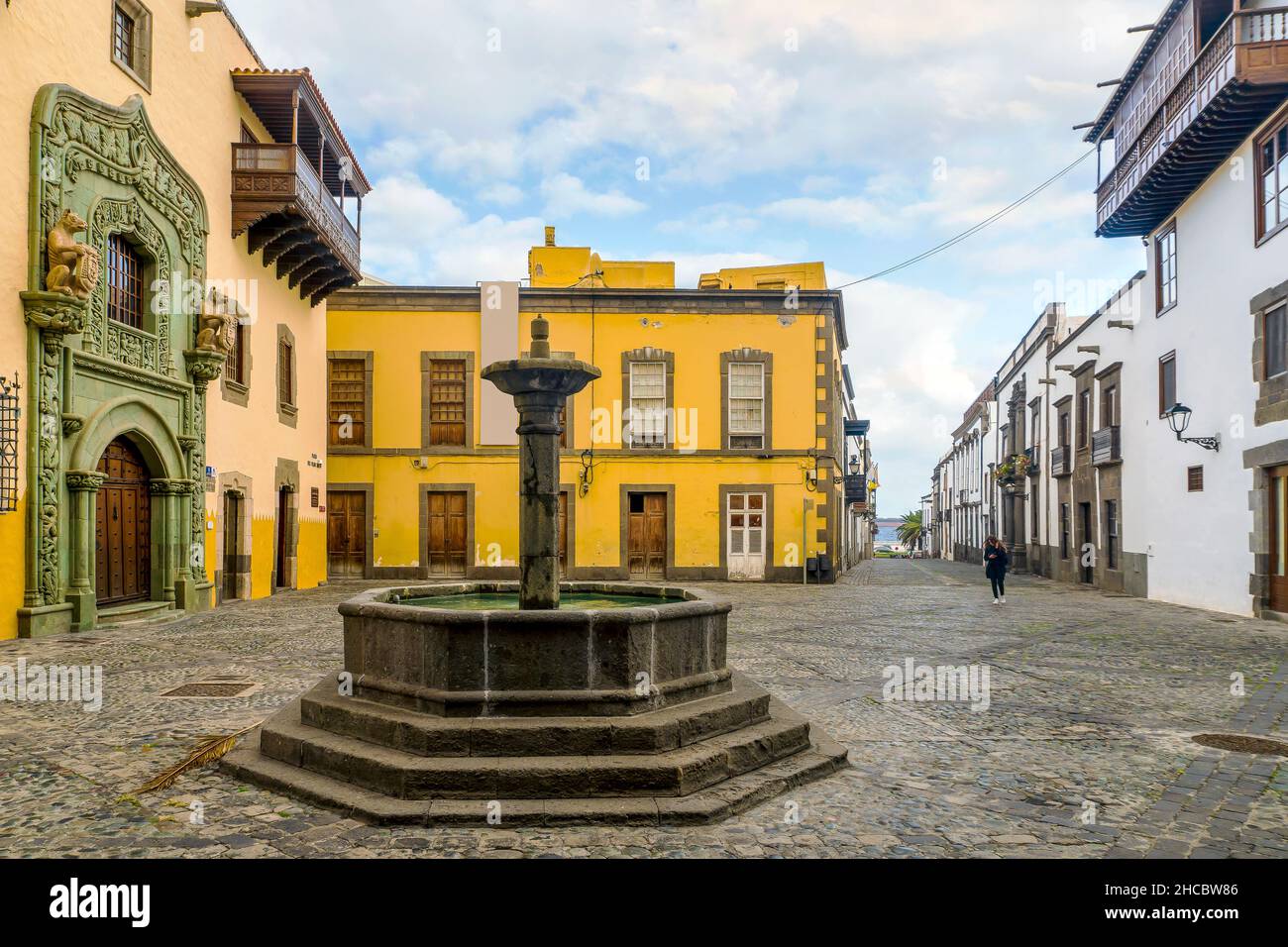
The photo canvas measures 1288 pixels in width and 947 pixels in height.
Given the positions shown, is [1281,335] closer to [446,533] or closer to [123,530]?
[123,530]

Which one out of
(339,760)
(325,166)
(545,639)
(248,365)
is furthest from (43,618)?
(325,166)

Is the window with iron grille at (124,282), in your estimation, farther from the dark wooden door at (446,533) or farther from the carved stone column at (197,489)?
the dark wooden door at (446,533)

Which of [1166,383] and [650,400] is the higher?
[650,400]

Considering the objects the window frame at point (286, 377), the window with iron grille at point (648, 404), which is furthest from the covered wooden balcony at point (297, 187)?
the window with iron grille at point (648, 404)

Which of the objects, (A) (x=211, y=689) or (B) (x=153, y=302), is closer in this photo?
(A) (x=211, y=689)

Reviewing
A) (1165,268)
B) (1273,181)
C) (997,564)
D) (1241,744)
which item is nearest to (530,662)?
(1241,744)

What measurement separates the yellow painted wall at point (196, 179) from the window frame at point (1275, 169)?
689 inches

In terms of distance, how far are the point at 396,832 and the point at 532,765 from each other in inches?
31.4

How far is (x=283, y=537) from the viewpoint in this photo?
20219 mm

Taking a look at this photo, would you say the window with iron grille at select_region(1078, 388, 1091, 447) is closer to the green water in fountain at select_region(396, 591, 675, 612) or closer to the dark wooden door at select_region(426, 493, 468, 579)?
the dark wooden door at select_region(426, 493, 468, 579)

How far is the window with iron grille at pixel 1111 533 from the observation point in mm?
22141

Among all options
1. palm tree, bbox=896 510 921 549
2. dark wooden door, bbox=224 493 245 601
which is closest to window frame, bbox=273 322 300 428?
dark wooden door, bbox=224 493 245 601

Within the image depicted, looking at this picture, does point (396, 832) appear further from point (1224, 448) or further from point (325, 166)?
point (325, 166)

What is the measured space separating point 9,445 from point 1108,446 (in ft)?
71.3
